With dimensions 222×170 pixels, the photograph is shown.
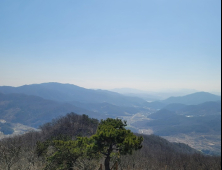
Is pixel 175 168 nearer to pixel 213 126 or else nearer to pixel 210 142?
pixel 210 142

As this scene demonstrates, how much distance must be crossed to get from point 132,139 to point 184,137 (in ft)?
606

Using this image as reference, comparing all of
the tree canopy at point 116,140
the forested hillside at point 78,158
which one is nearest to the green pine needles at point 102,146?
the tree canopy at point 116,140

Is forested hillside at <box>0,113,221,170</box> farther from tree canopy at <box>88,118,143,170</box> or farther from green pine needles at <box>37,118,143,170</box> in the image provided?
tree canopy at <box>88,118,143,170</box>

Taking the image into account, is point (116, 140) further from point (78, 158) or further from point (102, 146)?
point (78, 158)

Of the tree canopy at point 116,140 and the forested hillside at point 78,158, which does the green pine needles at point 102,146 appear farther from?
the forested hillside at point 78,158

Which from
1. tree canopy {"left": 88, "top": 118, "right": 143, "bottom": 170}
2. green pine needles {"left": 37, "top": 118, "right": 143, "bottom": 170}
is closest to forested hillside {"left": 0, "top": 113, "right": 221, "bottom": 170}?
green pine needles {"left": 37, "top": 118, "right": 143, "bottom": 170}

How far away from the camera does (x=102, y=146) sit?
36.1ft

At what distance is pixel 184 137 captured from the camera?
168 metres

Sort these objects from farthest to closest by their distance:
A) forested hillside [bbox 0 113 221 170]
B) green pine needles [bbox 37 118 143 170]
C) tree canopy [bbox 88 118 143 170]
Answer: forested hillside [bbox 0 113 221 170]
green pine needles [bbox 37 118 143 170]
tree canopy [bbox 88 118 143 170]

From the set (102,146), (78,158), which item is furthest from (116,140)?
(78,158)

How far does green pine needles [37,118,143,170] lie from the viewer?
10.4 meters

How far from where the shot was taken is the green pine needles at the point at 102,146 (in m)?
10.4

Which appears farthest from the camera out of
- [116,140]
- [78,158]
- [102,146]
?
[78,158]

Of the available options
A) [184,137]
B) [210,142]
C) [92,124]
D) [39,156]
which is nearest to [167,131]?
[184,137]
